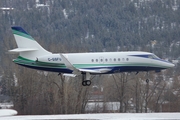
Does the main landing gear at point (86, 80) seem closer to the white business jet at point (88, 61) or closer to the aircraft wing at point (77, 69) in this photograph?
the white business jet at point (88, 61)

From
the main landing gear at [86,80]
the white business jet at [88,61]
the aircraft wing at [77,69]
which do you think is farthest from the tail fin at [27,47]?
the main landing gear at [86,80]

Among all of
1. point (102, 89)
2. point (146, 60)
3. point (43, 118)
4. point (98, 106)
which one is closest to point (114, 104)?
point (98, 106)

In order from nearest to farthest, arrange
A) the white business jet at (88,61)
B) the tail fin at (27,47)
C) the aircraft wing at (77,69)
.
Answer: the aircraft wing at (77,69), the white business jet at (88,61), the tail fin at (27,47)

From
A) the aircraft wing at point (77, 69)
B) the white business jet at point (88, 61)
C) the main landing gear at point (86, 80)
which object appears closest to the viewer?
the aircraft wing at point (77, 69)

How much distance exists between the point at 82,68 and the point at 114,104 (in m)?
29.7

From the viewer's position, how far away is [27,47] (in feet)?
192

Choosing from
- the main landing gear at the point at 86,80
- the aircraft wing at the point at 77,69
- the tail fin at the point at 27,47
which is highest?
the tail fin at the point at 27,47

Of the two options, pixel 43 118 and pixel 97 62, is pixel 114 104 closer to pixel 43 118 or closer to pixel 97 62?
pixel 97 62

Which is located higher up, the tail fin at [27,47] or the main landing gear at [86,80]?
the tail fin at [27,47]

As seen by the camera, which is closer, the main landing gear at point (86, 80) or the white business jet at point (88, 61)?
the main landing gear at point (86, 80)

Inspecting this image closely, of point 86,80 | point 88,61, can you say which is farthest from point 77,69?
point 88,61

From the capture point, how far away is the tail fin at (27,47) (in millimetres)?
57562

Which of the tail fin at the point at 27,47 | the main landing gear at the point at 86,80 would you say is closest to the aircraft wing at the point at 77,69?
the main landing gear at the point at 86,80

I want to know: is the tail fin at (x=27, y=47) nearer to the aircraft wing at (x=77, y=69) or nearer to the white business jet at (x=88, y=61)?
the white business jet at (x=88, y=61)
